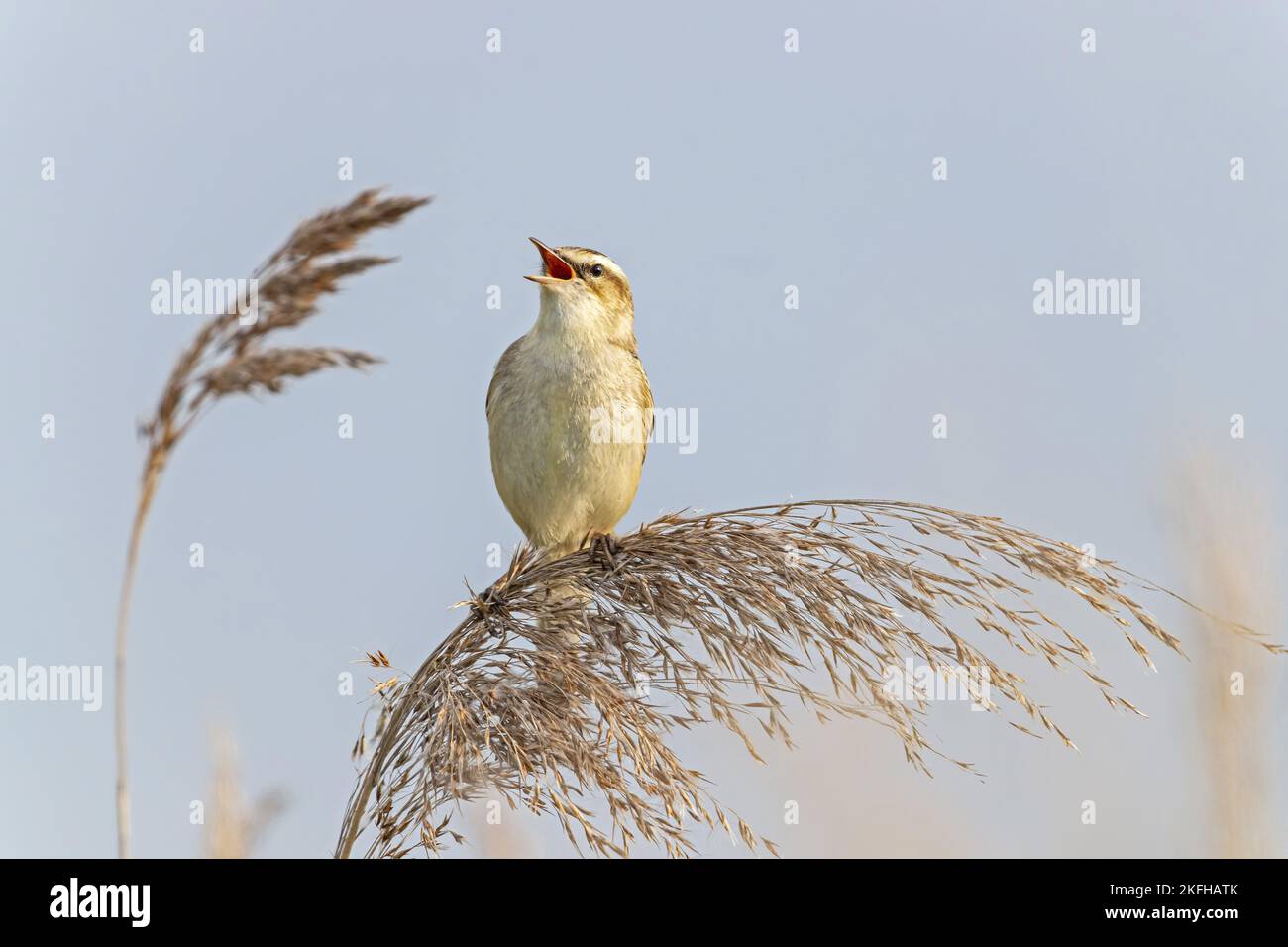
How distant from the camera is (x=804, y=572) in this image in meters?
2.81

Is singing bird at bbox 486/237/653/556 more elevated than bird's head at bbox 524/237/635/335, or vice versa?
bird's head at bbox 524/237/635/335

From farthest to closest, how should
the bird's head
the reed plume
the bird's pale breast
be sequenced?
the bird's head
the bird's pale breast
the reed plume

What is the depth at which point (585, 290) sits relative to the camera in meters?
5.41

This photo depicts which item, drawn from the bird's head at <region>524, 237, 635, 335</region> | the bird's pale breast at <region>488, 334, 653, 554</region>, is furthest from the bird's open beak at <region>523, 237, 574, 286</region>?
the bird's pale breast at <region>488, 334, 653, 554</region>

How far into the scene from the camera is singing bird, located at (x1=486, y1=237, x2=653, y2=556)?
509 cm

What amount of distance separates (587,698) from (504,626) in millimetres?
362

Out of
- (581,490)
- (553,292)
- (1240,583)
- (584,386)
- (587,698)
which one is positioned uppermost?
(553,292)

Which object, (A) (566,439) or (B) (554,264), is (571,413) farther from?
(B) (554,264)

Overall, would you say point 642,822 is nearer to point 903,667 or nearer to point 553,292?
point 903,667

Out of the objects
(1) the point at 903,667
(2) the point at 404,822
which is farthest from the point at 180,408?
(1) the point at 903,667

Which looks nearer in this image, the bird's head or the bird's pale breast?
the bird's pale breast

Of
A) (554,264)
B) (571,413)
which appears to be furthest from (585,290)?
(571,413)

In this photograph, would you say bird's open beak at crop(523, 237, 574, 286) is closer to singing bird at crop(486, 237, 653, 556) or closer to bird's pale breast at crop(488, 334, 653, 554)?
singing bird at crop(486, 237, 653, 556)

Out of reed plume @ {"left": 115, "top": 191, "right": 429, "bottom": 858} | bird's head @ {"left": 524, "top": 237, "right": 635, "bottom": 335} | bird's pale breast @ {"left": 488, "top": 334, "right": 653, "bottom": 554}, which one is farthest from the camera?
bird's head @ {"left": 524, "top": 237, "right": 635, "bottom": 335}
